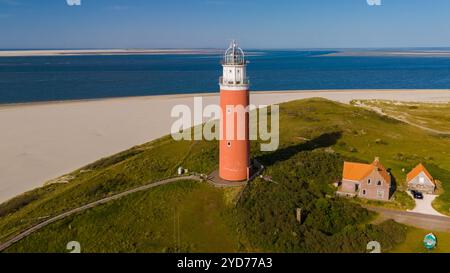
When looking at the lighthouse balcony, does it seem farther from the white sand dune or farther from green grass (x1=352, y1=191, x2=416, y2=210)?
the white sand dune

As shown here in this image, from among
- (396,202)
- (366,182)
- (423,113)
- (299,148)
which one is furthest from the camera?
(423,113)

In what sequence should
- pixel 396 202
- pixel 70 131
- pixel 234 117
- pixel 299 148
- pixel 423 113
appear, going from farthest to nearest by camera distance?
pixel 423 113 < pixel 70 131 < pixel 299 148 < pixel 396 202 < pixel 234 117

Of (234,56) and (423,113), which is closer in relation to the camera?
(234,56)

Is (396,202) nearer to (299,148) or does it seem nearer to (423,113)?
(299,148)

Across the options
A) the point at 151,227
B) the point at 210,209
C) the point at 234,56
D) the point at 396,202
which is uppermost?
the point at 234,56

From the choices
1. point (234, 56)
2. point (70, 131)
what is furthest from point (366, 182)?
point (70, 131)

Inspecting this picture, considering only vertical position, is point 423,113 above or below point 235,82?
below

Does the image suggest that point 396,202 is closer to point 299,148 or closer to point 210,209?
point 299,148
